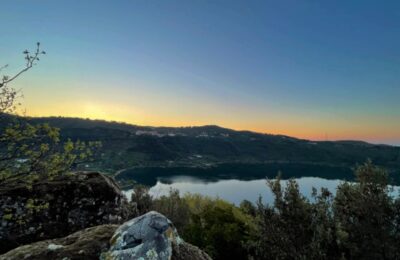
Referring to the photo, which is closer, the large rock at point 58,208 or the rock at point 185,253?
the rock at point 185,253

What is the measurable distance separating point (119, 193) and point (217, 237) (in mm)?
18365

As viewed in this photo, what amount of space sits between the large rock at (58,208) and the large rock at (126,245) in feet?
23.9

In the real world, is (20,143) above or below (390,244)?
above

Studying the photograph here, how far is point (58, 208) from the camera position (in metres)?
14.9

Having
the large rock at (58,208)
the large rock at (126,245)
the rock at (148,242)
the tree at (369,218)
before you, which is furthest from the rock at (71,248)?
the tree at (369,218)

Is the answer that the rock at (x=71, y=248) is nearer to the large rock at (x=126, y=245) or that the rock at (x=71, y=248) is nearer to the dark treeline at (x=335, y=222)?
the large rock at (x=126, y=245)

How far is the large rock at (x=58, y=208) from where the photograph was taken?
13703 millimetres

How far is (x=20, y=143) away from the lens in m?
9.96

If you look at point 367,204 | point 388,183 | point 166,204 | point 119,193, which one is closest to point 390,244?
point 367,204

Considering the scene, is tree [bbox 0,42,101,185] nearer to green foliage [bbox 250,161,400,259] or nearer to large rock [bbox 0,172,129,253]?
large rock [bbox 0,172,129,253]

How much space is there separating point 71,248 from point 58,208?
29.2ft

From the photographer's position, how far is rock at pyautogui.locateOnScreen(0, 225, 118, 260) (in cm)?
673

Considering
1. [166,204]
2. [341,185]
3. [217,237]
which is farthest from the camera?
[166,204]

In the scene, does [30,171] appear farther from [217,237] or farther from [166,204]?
[166,204]
